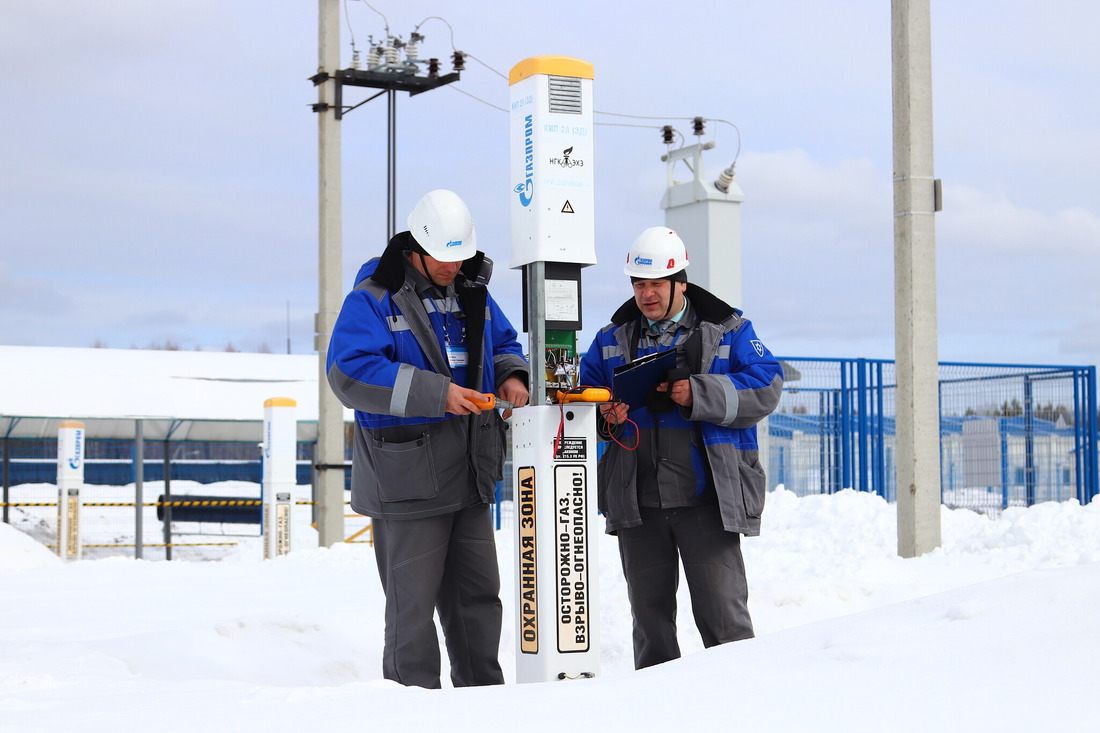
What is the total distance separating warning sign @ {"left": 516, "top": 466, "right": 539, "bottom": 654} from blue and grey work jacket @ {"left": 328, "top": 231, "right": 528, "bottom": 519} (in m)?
0.23

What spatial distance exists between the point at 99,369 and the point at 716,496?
28.4 m

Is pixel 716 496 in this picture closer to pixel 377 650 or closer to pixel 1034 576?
pixel 1034 576

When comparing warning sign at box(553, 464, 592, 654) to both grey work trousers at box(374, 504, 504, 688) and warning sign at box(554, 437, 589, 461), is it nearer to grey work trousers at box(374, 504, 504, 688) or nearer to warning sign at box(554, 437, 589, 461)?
warning sign at box(554, 437, 589, 461)

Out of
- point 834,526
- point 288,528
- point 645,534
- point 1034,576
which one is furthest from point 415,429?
point 288,528

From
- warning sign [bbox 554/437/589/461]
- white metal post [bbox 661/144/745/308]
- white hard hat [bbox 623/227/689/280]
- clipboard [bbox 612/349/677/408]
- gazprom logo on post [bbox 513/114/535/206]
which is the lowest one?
warning sign [bbox 554/437/589/461]

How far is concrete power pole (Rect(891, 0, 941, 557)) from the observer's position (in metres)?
9.34

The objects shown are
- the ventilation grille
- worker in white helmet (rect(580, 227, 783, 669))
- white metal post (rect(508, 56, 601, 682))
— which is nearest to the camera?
white metal post (rect(508, 56, 601, 682))

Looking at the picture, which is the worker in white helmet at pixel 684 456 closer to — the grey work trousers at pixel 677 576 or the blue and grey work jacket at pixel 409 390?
the grey work trousers at pixel 677 576

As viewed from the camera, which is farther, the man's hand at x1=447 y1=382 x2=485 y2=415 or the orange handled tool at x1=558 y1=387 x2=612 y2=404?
the orange handled tool at x1=558 y1=387 x2=612 y2=404

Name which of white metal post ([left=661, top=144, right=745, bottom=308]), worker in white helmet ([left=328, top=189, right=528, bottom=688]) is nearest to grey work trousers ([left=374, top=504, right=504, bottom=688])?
worker in white helmet ([left=328, top=189, right=528, bottom=688])

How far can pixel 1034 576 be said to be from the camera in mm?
3721

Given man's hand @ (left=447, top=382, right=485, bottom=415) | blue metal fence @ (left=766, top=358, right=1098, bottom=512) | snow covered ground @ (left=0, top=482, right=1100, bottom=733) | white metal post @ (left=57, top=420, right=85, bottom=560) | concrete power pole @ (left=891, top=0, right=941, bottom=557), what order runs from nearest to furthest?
snow covered ground @ (left=0, top=482, right=1100, bottom=733) < man's hand @ (left=447, top=382, right=485, bottom=415) < concrete power pole @ (left=891, top=0, right=941, bottom=557) < blue metal fence @ (left=766, top=358, right=1098, bottom=512) < white metal post @ (left=57, top=420, right=85, bottom=560)

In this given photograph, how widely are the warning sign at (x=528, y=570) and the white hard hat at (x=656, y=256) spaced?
998 millimetres

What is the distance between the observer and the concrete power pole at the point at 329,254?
13.9 meters
